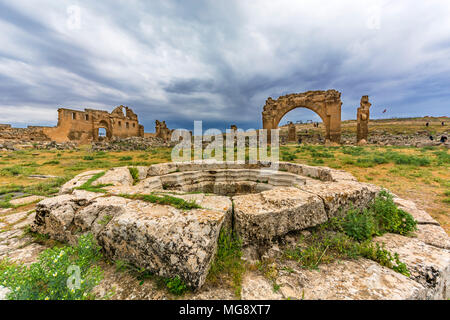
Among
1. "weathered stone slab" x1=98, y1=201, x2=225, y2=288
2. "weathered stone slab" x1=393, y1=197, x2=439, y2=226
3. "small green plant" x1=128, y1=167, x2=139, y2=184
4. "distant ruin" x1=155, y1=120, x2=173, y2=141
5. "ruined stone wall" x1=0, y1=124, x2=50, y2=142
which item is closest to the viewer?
"weathered stone slab" x1=98, y1=201, x2=225, y2=288

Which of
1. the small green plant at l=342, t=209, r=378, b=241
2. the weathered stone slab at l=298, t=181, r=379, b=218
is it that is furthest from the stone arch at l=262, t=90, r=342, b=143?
the small green plant at l=342, t=209, r=378, b=241

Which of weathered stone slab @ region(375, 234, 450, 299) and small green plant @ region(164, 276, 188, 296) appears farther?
weathered stone slab @ region(375, 234, 450, 299)

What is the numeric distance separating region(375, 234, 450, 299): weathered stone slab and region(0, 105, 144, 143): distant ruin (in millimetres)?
34692

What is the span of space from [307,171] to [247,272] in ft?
11.4

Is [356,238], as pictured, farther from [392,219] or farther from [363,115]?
[363,115]

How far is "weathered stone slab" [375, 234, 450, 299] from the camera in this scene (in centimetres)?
156

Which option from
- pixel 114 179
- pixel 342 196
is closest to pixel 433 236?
pixel 342 196

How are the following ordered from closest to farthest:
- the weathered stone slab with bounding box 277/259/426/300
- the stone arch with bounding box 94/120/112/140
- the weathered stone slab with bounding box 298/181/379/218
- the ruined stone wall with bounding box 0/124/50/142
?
the weathered stone slab with bounding box 277/259/426/300, the weathered stone slab with bounding box 298/181/379/218, the ruined stone wall with bounding box 0/124/50/142, the stone arch with bounding box 94/120/112/140

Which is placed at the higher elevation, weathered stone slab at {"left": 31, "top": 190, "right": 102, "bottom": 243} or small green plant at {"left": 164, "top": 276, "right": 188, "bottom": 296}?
weathered stone slab at {"left": 31, "top": 190, "right": 102, "bottom": 243}

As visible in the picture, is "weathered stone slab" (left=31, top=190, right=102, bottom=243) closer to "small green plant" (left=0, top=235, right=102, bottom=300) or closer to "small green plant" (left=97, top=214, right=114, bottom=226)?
"small green plant" (left=97, top=214, right=114, bottom=226)

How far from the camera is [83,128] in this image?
27078 millimetres

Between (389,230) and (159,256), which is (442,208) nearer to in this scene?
(389,230)

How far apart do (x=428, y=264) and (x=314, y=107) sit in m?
18.1
